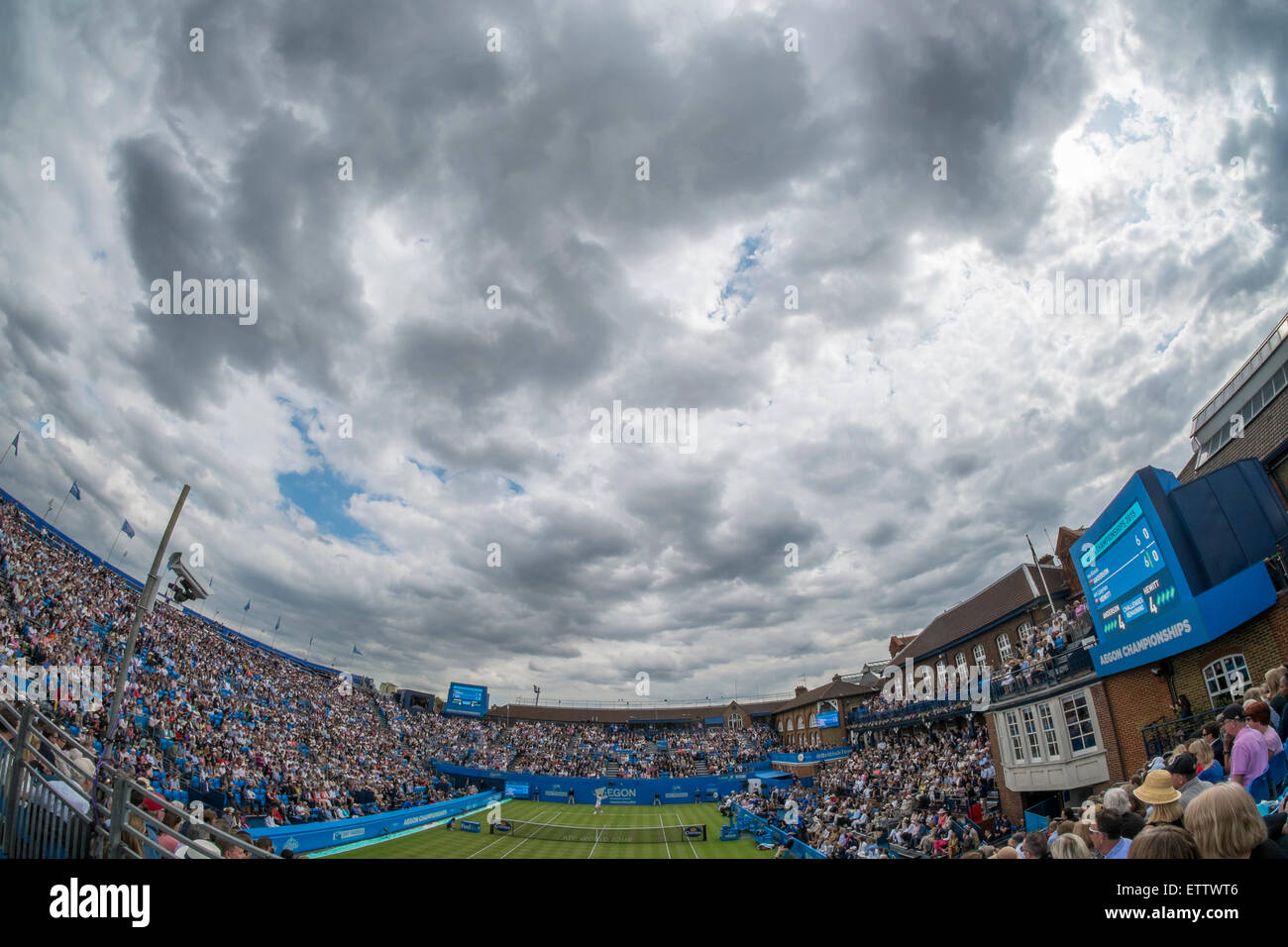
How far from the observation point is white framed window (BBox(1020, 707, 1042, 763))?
2131 centimetres

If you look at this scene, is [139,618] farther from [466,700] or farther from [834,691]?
[466,700]

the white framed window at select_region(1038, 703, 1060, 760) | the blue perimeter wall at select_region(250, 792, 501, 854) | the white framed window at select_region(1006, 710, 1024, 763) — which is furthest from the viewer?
the white framed window at select_region(1006, 710, 1024, 763)

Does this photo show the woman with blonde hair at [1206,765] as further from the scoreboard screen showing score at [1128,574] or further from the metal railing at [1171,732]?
the scoreboard screen showing score at [1128,574]

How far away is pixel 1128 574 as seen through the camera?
17297mm

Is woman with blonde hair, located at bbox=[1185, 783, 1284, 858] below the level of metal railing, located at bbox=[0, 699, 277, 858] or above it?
below

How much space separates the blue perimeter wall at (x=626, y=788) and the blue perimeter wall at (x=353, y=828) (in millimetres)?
11770

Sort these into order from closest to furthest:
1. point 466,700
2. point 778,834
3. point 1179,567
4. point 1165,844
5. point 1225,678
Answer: point 1165,844 < point 1225,678 < point 1179,567 < point 778,834 < point 466,700

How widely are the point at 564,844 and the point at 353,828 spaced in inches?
449

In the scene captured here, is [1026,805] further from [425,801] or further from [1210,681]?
[425,801]

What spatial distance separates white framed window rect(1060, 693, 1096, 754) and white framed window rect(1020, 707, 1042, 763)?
164 cm

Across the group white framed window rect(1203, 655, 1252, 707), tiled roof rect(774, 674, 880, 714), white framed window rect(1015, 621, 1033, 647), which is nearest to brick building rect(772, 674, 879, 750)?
tiled roof rect(774, 674, 880, 714)

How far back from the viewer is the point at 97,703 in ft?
69.4

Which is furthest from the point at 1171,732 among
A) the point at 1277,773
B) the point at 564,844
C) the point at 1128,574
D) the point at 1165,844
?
the point at 564,844

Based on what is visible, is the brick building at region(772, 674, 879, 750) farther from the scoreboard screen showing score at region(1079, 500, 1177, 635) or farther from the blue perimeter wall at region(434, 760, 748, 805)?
the scoreboard screen showing score at region(1079, 500, 1177, 635)
